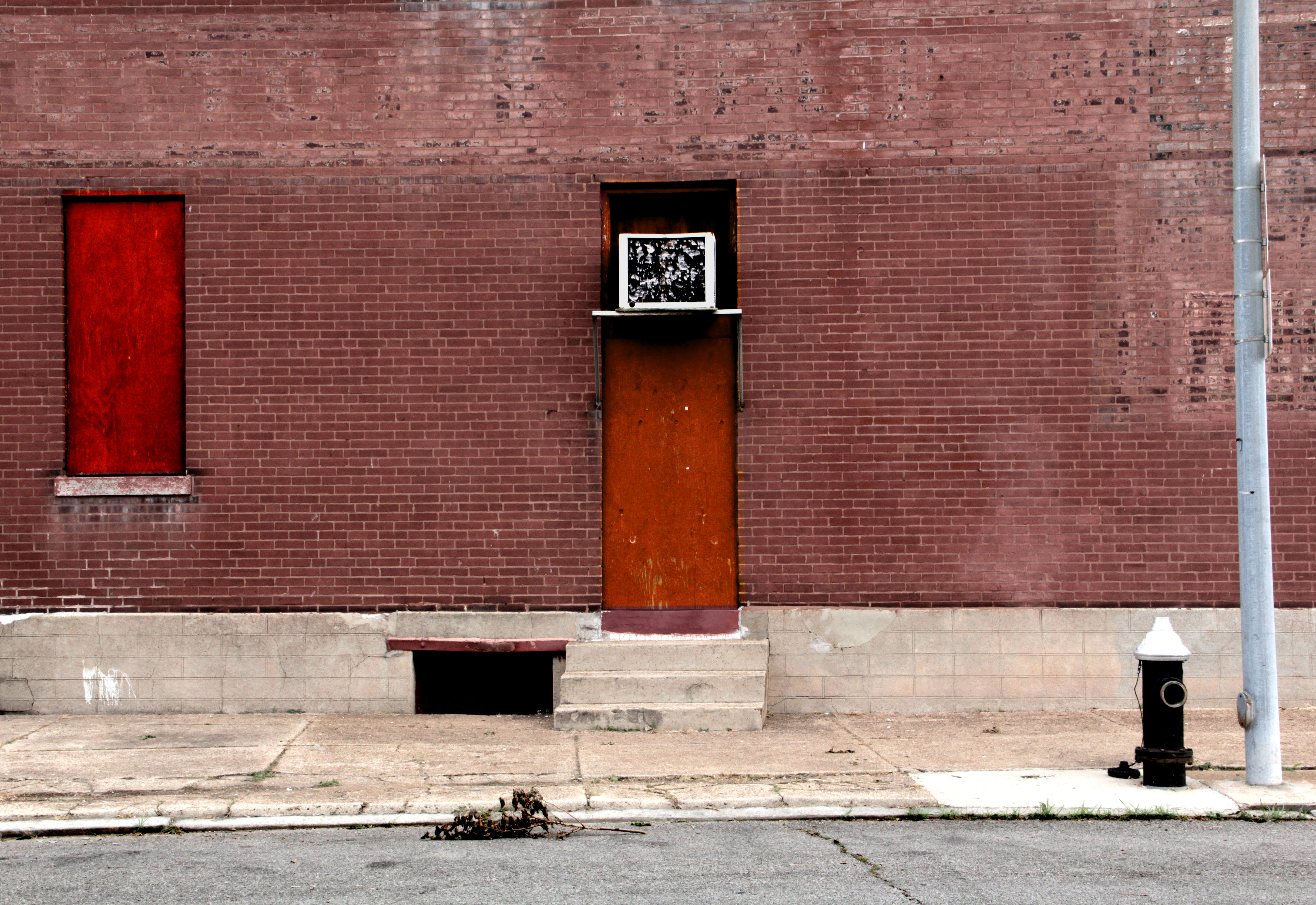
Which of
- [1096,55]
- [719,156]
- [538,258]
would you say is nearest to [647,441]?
[538,258]

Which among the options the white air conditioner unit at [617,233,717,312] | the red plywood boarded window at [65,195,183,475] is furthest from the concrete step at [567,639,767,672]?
the red plywood boarded window at [65,195,183,475]

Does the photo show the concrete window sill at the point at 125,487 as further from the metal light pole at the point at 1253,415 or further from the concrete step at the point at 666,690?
the metal light pole at the point at 1253,415

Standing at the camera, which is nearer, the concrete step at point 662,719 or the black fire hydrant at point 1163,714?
the black fire hydrant at point 1163,714

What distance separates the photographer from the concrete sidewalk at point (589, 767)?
7070mm

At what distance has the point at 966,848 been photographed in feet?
20.7

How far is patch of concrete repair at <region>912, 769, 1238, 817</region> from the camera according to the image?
7.05m

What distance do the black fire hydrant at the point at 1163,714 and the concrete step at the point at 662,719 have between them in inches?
116

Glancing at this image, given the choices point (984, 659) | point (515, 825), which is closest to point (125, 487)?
point (515, 825)

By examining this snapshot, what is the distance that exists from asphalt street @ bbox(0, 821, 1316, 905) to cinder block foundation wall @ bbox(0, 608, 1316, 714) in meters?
3.24

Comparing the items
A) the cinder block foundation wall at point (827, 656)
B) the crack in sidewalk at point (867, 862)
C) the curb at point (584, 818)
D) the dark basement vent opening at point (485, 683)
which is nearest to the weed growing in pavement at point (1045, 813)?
the curb at point (584, 818)

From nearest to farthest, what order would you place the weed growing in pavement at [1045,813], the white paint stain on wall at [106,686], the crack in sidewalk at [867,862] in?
the crack in sidewalk at [867,862], the weed growing in pavement at [1045,813], the white paint stain on wall at [106,686]

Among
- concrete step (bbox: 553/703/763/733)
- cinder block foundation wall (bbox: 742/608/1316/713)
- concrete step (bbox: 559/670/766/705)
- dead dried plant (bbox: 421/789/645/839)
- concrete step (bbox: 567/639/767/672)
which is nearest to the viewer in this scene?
dead dried plant (bbox: 421/789/645/839)

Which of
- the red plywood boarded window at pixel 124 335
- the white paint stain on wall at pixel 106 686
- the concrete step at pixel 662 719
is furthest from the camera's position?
the red plywood boarded window at pixel 124 335

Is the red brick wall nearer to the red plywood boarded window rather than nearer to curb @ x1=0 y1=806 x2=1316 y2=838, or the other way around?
the red plywood boarded window
